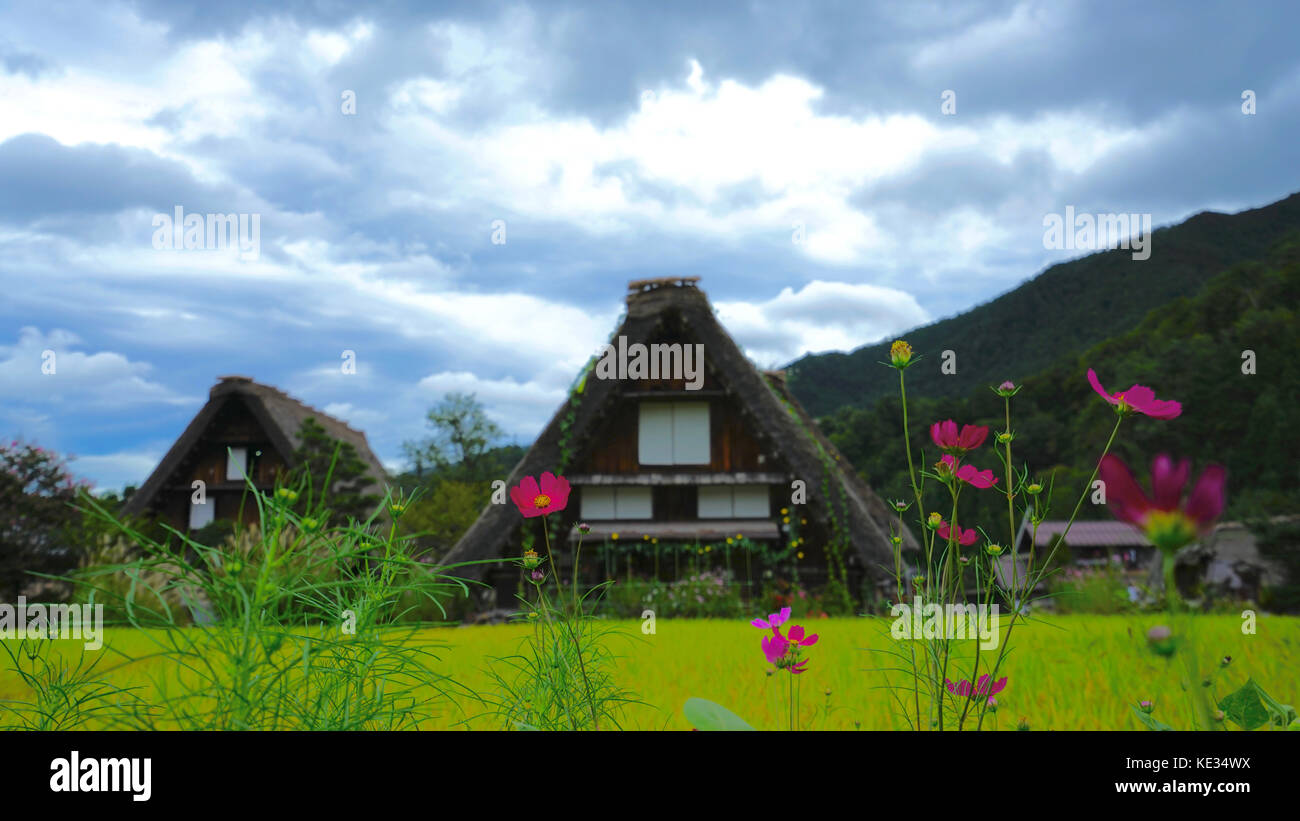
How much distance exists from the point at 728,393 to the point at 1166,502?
11.9 meters

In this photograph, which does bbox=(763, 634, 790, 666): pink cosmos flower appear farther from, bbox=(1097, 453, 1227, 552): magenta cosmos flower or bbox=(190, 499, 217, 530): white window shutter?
bbox=(190, 499, 217, 530): white window shutter

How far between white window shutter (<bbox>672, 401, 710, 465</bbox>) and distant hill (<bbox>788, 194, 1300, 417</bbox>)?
62.9 feet

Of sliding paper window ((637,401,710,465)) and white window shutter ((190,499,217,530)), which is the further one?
white window shutter ((190,499,217,530))

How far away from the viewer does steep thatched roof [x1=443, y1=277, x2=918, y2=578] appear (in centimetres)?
1131

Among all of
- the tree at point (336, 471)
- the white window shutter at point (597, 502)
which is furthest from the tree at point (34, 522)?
the white window shutter at point (597, 502)

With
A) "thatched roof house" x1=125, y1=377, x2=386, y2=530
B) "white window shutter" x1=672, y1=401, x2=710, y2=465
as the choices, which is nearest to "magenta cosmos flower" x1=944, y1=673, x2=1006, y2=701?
"white window shutter" x1=672, y1=401, x2=710, y2=465

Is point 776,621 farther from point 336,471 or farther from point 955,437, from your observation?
point 336,471

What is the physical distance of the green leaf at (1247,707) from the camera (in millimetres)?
1344

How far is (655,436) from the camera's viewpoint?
490 inches

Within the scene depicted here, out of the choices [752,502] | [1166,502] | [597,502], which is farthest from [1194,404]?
[1166,502]

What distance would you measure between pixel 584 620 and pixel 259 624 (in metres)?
0.93

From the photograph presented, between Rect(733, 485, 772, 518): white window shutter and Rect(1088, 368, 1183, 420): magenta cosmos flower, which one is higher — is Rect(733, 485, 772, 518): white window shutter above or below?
below
